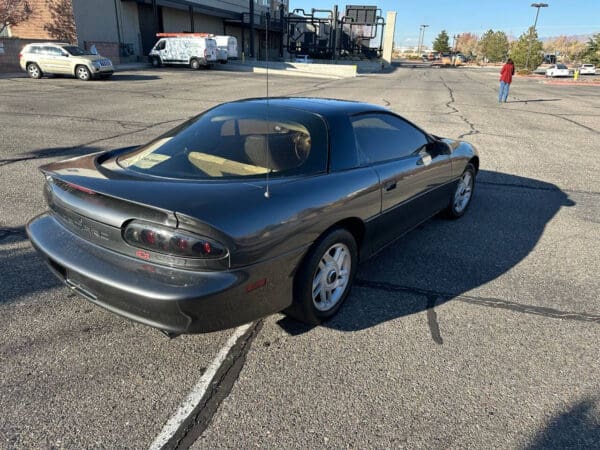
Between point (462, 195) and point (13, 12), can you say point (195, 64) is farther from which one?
point (462, 195)

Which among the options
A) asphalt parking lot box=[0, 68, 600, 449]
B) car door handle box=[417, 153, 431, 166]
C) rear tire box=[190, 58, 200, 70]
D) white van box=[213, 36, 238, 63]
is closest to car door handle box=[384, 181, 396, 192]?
car door handle box=[417, 153, 431, 166]

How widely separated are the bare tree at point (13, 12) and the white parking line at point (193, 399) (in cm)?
3207

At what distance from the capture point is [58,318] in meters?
2.80

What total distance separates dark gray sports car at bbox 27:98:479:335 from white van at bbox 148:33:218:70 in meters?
31.3

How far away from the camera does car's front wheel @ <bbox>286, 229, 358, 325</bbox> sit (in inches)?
101

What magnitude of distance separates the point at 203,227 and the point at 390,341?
4.81 ft

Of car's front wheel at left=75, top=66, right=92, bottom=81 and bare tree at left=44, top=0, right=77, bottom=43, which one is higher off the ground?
bare tree at left=44, top=0, right=77, bottom=43

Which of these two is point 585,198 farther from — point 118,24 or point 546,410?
point 118,24

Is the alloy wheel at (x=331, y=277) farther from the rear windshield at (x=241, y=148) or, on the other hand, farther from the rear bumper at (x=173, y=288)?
the rear windshield at (x=241, y=148)

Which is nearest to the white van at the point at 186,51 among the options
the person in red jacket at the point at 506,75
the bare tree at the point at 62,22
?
the bare tree at the point at 62,22

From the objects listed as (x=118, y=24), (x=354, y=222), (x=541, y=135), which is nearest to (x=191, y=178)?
(x=354, y=222)

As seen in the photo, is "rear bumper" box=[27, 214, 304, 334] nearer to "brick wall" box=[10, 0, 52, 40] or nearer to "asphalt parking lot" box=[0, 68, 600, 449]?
"asphalt parking lot" box=[0, 68, 600, 449]

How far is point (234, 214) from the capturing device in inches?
85.0

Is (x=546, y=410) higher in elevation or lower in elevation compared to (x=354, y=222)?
lower
